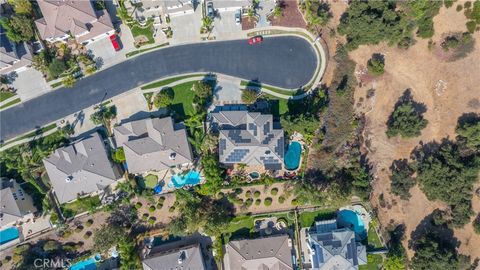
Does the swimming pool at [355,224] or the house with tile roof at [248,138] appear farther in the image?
the swimming pool at [355,224]

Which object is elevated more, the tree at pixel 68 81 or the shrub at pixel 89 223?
the tree at pixel 68 81

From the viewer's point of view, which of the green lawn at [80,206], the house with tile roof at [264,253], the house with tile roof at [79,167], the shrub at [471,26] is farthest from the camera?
the green lawn at [80,206]

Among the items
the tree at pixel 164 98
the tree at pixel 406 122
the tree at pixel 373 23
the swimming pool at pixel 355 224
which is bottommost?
the swimming pool at pixel 355 224

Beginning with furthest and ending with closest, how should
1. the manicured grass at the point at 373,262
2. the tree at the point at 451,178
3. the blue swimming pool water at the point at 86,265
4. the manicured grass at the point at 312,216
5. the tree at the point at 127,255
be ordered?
the blue swimming pool water at the point at 86,265 < the manicured grass at the point at 312,216 < the manicured grass at the point at 373,262 < the tree at the point at 127,255 < the tree at the point at 451,178

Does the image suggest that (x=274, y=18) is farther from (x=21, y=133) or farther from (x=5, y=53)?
(x=21, y=133)

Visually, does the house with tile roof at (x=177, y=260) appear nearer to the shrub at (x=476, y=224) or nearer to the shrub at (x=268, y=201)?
the shrub at (x=268, y=201)

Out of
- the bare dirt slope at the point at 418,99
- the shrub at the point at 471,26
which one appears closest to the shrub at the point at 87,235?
the bare dirt slope at the point at 418,99

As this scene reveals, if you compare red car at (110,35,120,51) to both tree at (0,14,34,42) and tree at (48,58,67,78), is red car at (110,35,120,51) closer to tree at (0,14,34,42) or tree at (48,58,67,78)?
tree at (48,58,67,78)
